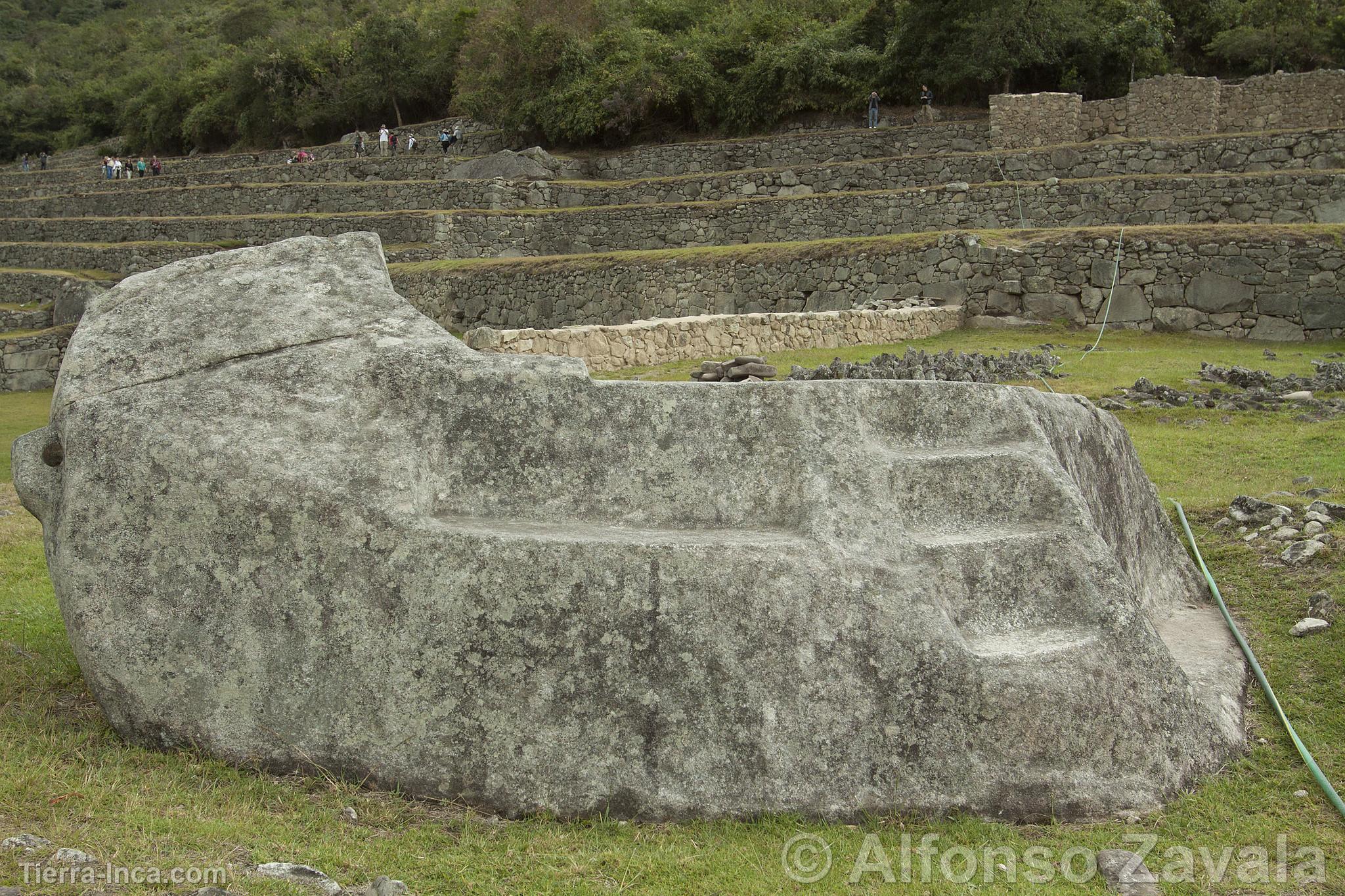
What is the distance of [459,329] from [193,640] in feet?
62.6

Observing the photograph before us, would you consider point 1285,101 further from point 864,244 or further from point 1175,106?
point 864,244

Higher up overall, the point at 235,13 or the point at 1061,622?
the point at 235,13

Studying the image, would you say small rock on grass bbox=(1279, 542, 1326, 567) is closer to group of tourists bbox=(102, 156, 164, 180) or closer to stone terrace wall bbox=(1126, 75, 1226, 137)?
stone terrace wall bbox=(1126, 75, 1226, 137)

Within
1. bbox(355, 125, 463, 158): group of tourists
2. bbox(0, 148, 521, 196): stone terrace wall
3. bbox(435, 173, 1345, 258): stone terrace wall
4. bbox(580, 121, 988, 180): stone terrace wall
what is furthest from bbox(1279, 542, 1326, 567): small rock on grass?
bbox(355, 125, 463, 158): group of tourists

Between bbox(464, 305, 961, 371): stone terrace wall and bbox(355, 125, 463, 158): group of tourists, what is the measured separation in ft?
69.0

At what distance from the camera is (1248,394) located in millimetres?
10703

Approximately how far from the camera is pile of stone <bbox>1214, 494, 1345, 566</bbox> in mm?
5672

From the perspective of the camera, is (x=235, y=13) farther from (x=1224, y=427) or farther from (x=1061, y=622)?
(x=1061, y=622)

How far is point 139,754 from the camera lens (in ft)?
12.0

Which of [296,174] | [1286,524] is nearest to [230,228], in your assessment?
[296,174]

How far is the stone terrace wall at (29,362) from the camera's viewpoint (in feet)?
77.5

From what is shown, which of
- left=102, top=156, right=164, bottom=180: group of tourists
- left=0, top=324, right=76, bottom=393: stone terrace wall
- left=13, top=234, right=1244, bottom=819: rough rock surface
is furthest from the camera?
left=102, top=156, right=164, bottom=180: group of tourists

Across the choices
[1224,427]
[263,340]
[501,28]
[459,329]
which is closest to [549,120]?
[501,28]

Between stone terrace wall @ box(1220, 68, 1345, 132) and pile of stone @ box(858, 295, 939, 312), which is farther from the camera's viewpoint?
stone terrace wall @ box(1220, 68, 1345, 132)
